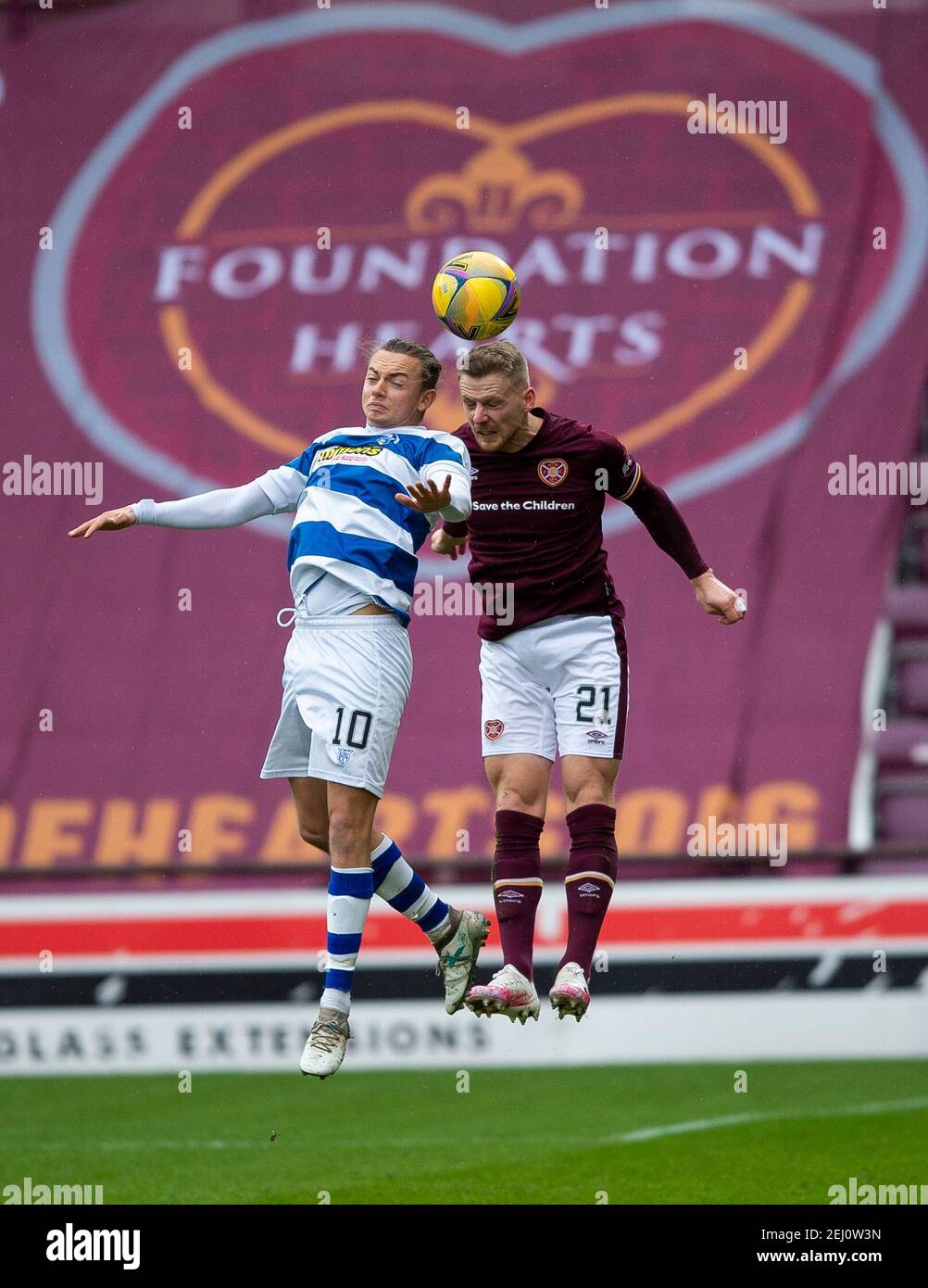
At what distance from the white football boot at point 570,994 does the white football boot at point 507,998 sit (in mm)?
88

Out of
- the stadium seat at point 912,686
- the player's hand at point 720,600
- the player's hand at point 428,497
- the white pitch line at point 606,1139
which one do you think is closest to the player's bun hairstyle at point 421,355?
the player's hand at point 428,497

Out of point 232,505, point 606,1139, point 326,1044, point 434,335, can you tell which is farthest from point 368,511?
point 434,335

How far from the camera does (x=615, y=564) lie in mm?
12766

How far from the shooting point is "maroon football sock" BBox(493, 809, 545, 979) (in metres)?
6.57

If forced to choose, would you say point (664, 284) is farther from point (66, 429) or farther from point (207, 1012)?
point (207, 1012)

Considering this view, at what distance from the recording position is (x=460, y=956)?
6.62 metres

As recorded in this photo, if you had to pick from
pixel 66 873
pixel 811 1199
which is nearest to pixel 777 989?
pixel 811 1199

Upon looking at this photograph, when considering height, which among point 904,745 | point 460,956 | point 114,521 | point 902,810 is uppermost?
point 904,745

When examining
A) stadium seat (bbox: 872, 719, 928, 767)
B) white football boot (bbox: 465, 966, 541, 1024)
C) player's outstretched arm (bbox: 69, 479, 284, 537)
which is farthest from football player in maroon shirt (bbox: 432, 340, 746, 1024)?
stadium seat (bbox: 872, 719, 928, 767)

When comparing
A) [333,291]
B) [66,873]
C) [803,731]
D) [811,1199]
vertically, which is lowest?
[811,1199]

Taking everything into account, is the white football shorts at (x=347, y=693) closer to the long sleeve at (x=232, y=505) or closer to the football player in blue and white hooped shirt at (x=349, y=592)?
the football player in blue and white hooped shirt at (x=349, y=592)

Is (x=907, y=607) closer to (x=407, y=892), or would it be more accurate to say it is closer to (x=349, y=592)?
(x=407, y=892)

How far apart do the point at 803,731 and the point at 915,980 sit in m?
1.84

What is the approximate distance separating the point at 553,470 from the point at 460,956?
1633 mm
